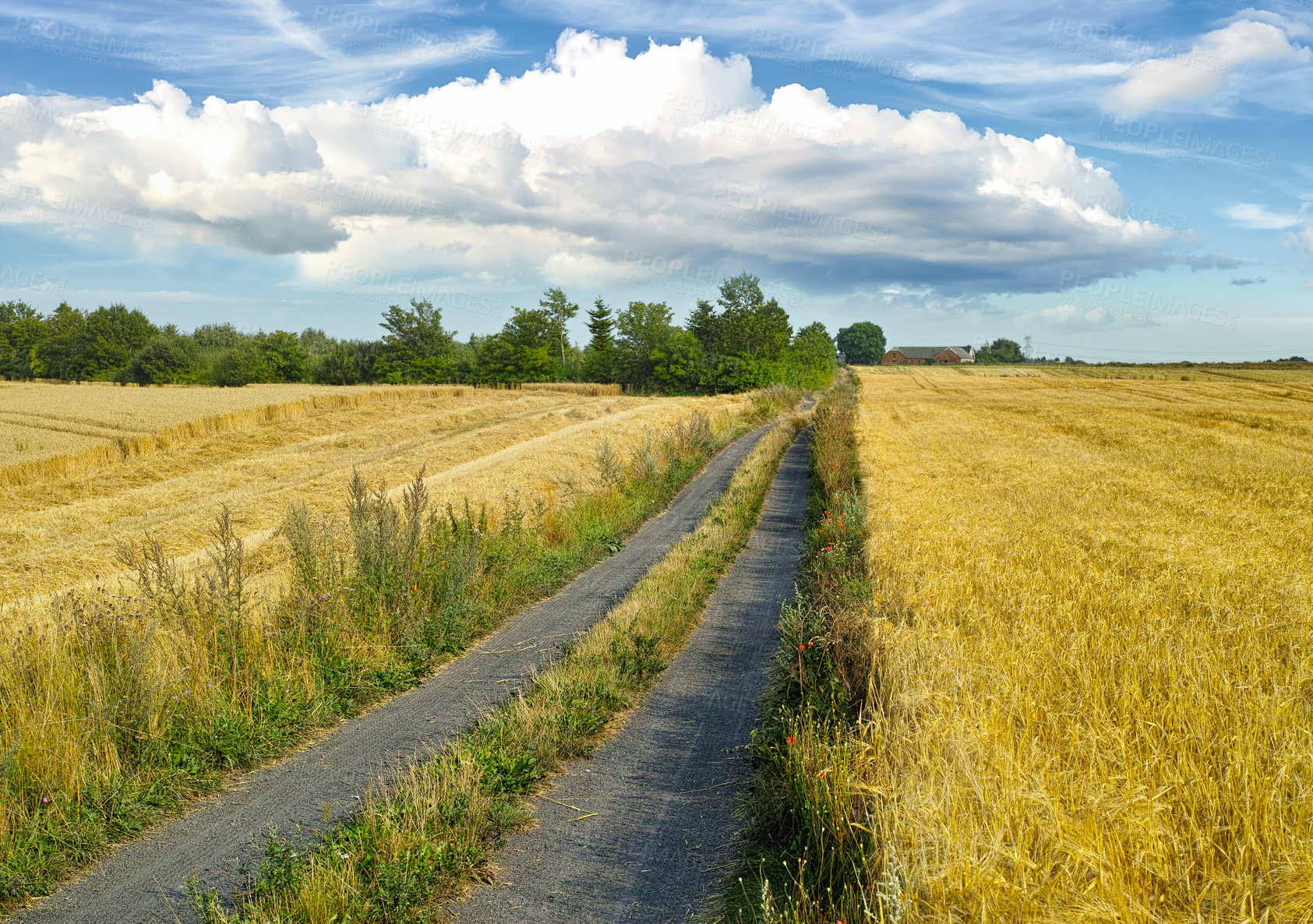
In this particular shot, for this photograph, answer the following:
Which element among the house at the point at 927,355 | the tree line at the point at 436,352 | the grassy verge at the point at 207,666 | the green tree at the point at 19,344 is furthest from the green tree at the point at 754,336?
the house at the point at 927,355

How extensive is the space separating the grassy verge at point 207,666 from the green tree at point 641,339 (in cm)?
6708

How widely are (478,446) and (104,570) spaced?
16920 millimetres

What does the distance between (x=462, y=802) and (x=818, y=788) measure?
2.44 meters

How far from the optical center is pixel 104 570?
39.4 ft

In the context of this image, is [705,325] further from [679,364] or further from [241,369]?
[241,369]

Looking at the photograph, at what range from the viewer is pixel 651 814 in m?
5.34

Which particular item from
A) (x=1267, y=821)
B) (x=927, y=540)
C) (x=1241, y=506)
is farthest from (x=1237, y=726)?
(x=1241, y=506)

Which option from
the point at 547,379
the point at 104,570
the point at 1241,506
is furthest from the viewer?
the point at 547,379

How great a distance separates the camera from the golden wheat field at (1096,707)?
3385 mm

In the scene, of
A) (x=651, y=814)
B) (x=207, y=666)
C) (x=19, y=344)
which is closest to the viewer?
(x=651, y=814)

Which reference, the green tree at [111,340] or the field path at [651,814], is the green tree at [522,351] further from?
the field path at [651,814]

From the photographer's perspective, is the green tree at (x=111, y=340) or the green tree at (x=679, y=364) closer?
the green tree at (x=679, y=364)

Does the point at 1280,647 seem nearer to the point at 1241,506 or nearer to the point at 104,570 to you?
the point at 1241,506

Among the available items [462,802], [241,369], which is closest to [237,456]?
[462,802]
